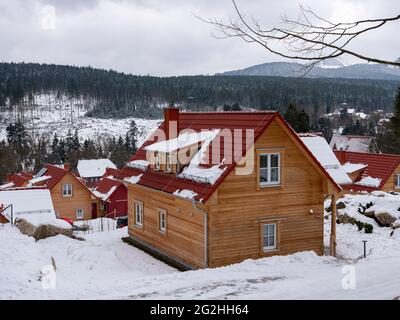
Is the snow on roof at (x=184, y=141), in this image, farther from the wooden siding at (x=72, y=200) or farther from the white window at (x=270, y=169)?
the wooden siding at (x=72, y=200)

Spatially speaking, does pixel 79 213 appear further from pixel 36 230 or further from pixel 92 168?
pixel 36 230

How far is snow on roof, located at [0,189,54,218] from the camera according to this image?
30547 mm

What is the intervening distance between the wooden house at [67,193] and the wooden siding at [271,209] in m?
32.9

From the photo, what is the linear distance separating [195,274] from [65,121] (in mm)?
154412

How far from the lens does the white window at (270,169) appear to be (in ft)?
56.6

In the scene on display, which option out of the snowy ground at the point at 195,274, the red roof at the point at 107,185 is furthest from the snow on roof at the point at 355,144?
the snowy ground at the point at 195,274

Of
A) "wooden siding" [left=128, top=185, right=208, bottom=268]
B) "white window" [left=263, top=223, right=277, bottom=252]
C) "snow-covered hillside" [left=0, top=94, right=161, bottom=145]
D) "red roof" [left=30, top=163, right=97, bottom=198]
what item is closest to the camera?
"wooden siding" [left=128, top=185, right=208, bottom=268]

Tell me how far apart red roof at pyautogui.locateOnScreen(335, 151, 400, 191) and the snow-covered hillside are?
95.0 metres

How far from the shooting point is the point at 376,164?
37469 millimetres

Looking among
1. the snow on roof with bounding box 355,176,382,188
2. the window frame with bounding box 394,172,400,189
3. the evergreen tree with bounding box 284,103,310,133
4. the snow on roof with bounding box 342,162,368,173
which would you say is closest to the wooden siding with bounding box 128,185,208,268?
the snow on roof with bounding box 342,162,368,173

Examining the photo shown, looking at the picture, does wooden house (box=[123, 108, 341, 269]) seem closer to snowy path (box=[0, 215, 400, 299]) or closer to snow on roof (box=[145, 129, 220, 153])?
snow on roof (box=[145, 129, 220, 153])
